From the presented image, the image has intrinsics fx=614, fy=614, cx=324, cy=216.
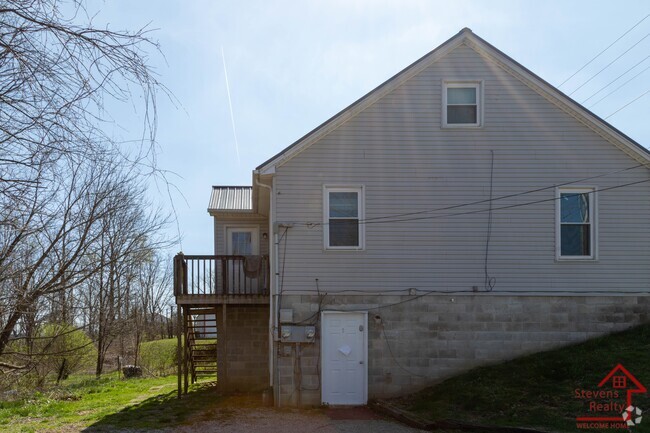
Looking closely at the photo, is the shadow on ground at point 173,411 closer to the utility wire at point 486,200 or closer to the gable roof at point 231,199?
the utility wire at point 486,200

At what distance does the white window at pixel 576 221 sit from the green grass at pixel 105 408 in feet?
28.5

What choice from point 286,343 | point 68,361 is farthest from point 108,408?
point 68,361

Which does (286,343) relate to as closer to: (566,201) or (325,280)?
(325,280)

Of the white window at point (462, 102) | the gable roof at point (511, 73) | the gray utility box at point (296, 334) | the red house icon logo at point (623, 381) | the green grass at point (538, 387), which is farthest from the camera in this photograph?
the white window at point (462, 102)

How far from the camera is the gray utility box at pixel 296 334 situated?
1316 centimetres

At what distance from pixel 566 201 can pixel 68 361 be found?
59.1 ft

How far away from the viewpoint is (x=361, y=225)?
44.5ft

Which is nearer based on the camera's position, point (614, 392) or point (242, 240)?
point (614, 392)

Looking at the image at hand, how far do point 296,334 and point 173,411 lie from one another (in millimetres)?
3117

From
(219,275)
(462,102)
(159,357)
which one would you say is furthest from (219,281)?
(159,357)

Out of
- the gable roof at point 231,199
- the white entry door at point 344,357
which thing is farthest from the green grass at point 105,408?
the gable roof at point 231,199

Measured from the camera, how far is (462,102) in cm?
1403

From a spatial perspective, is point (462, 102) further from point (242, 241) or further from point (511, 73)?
point (242, 241)

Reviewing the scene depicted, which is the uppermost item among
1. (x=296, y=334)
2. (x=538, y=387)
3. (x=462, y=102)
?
(x=462, y=102)
